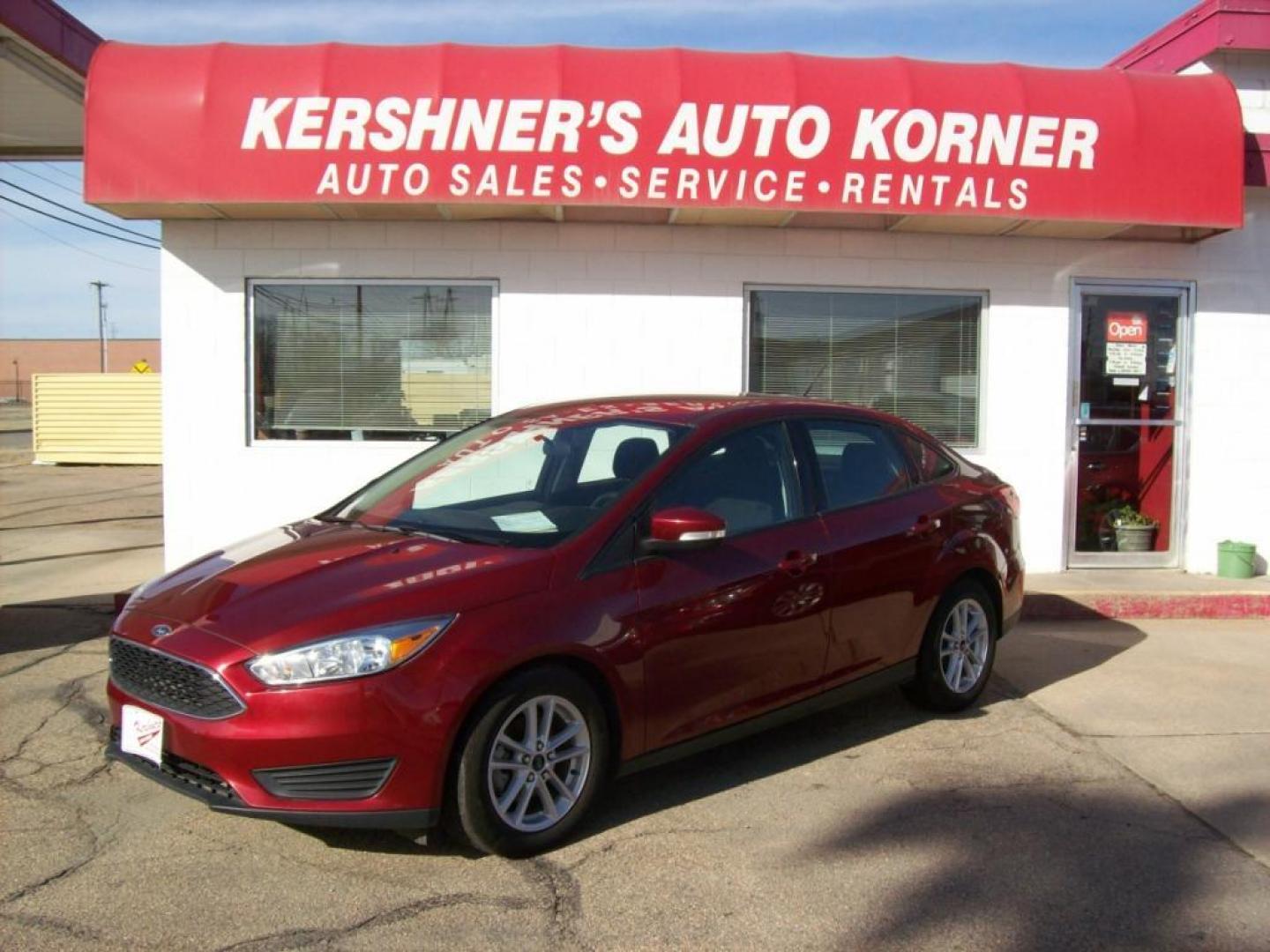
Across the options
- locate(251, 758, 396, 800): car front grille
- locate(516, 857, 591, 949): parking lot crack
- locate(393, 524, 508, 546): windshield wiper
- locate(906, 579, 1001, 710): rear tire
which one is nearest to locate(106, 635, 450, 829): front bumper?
locate(251, 758, 396, 800): car front grille

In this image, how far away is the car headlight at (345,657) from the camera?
3746 millimetres

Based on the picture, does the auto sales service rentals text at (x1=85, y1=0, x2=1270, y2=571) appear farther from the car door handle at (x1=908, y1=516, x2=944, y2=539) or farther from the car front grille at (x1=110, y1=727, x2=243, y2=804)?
the car front grille at (x1=110, y1=727, x2=243, y2=804)

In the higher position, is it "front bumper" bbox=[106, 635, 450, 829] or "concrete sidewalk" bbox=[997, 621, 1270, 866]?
"front bumper" bbox=[106, 635, 450, 829]

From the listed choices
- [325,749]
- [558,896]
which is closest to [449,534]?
[325,749]

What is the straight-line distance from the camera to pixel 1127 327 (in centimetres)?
980

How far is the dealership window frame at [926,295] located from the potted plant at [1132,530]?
140 cm

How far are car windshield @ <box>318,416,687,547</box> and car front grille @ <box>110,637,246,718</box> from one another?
42.5 inches

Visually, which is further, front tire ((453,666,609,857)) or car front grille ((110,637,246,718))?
front tire ((453,666,609,857))

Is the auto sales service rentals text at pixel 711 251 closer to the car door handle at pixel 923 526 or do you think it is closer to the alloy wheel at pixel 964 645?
the car door handle at pixel 923 526

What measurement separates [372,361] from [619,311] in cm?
199

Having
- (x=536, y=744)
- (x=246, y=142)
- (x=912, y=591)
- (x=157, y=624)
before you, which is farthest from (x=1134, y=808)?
(x=246, y=142)

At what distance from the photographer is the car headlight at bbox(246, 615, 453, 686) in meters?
3.75

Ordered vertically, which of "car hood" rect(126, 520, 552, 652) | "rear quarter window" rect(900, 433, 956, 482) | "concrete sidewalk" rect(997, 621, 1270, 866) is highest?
"rear quarter window" rect(900, 433, 956, 482)

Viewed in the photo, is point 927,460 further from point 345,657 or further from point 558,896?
point 345,657
